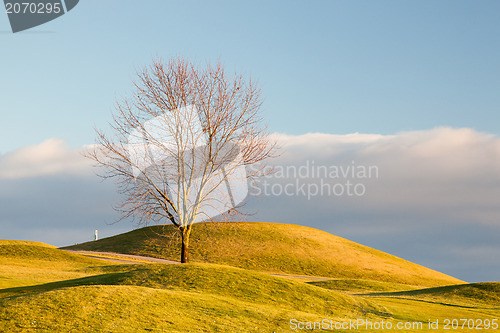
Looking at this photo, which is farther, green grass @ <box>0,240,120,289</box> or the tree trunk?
the tree trunk

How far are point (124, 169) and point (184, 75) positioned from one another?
24.1ft

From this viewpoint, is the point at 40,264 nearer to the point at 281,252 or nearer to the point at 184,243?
the point at 184,243

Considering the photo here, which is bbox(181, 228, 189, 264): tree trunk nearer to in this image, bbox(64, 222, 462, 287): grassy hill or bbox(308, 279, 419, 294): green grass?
bbox(308, 279, 419, 294): green grass

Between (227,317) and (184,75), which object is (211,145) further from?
(227,317)

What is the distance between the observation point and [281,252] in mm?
55375

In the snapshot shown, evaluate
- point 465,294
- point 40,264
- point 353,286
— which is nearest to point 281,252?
point 353,286

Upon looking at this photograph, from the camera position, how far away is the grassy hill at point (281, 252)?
172 feet

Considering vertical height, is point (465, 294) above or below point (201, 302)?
below

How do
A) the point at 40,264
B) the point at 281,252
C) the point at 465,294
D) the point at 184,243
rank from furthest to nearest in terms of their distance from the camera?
the point at 281,252, the point at 40,264, the point at 184,243, the point at 465,294

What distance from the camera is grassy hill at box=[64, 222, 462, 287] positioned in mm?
52344

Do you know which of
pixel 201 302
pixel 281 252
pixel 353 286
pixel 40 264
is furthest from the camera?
pixel 281 252

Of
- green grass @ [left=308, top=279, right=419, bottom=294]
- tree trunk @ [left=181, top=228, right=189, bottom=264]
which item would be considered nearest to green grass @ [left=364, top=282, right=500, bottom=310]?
green grass @ [left=308, top=279, right=419, bottom=294]

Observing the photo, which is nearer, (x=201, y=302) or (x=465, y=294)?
(x=201, y=302)

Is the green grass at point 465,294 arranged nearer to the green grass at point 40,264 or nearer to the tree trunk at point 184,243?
the tree trunk at point 184,243
